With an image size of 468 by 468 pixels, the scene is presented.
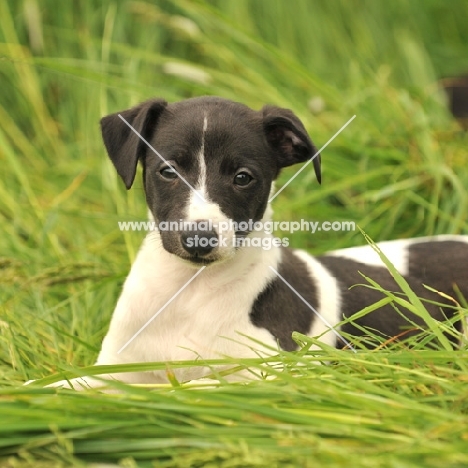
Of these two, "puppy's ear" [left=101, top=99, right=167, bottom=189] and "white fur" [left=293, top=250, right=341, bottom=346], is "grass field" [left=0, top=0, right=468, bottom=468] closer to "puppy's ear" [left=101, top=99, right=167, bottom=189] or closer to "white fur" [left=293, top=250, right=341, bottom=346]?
"white fur" [left=293, top=250, right=341, bottom=346]

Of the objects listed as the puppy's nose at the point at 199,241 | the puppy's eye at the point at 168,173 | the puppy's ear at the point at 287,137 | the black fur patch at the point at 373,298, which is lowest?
the black fur patch at the point at 373,298

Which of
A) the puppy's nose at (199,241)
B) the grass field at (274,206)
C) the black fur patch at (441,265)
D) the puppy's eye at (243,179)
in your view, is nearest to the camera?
the grass field at (274,206)

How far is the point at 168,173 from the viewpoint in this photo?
4.25 metres

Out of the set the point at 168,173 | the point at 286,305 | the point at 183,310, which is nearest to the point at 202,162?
the point at 168,173

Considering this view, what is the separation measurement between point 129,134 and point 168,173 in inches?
12.1

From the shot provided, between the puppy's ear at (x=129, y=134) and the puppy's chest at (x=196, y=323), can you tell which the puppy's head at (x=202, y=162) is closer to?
the puppy's ear at (x=129, y=134)

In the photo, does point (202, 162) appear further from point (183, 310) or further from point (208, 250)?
point (183, 310)

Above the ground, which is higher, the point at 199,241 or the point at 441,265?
the point at 199,241

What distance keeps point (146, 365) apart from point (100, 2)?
5.74 m

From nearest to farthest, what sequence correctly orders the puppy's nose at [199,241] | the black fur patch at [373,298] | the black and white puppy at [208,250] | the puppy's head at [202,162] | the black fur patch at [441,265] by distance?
1. the puppy's nose at [199,241]
2. the puppy's head at [202,162]
3. the black and white puppy at [208,250]
4. the black fur patch at [373,298]
5. the black fur patch at [441,265]

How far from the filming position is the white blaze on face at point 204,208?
A: 3.96 meters

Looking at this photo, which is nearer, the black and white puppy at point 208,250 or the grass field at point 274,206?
the grass field at point 274,206

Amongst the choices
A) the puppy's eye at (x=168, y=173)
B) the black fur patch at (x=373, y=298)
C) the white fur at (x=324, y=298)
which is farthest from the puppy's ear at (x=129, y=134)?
the black fur patch at (x=373, y=298)

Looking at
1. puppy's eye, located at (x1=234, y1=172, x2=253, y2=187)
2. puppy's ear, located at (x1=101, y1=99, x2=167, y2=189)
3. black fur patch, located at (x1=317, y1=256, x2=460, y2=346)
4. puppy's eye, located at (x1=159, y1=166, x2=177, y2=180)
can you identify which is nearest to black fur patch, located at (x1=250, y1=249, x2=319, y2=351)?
black fur patch, located at (x1=317, y1=256, x2=460, y2=346)
